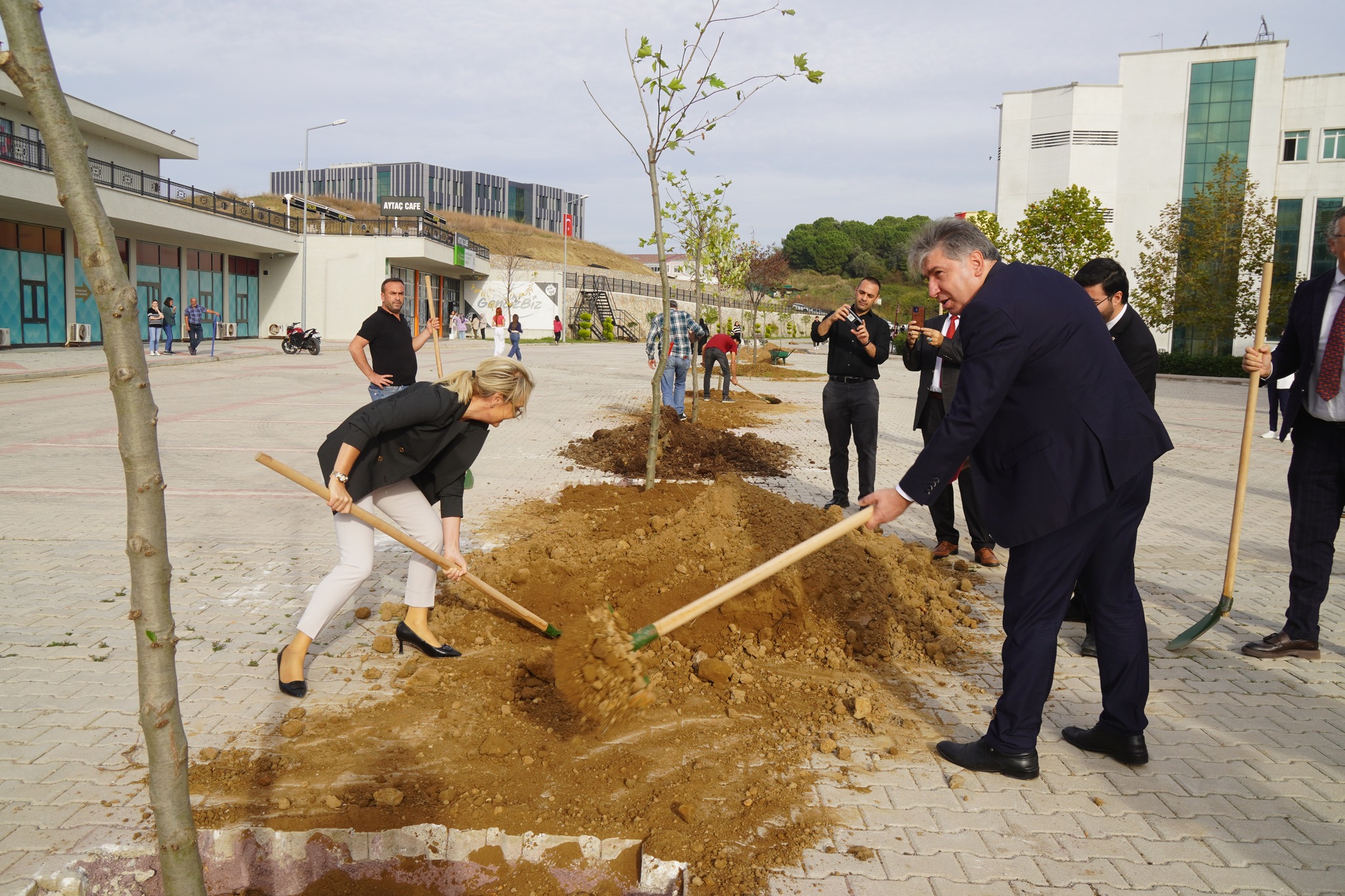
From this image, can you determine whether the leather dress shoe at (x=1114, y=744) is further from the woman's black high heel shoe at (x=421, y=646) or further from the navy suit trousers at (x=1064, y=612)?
the woman's black high heel shoe at (x=421, y=646)

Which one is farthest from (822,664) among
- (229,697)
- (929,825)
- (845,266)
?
(845,266)

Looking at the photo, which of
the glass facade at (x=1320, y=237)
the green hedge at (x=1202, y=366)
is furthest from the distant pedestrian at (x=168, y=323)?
the glass facade at (x=1320, y=237)

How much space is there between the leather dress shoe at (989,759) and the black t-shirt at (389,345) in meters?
5.47

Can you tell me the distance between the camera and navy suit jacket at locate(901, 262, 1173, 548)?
10.9ft

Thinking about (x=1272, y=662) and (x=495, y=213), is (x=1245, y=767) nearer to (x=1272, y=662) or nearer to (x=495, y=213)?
(x=1272, y=662)

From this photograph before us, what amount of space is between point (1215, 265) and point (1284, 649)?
3955 centimetres

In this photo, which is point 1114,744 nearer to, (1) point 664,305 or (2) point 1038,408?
(2) point 1038,408

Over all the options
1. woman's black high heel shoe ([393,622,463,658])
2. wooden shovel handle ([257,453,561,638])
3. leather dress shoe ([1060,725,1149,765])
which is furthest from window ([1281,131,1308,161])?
woman's black high heel shoe ([393,622,463,658])

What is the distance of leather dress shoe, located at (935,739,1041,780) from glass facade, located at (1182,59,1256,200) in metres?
50.0

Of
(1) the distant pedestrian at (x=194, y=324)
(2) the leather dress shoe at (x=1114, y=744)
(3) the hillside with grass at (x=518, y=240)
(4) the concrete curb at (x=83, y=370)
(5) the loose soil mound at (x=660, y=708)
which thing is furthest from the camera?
(3) the hillside with grass at (x=518, y=240)

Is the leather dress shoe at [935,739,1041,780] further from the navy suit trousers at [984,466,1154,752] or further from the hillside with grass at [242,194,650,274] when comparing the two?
the hillside with grass at [242,194,650,274]

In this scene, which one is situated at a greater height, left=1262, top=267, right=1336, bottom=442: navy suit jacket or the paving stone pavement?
left=1262, top=267, right=1336, bottom=442: navy suit jacket

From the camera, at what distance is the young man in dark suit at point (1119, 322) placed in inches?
200

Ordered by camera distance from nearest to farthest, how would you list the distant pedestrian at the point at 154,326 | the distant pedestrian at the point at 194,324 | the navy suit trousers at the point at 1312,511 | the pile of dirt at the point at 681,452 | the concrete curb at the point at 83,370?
the navy suit trousers at the point at 1312,511, the pile of dirt at the point at 681,452, the concrete curb at the point at 83,370, the distant pedestrian at the point at 154,326, the distant pedestrian at the point at 194,324
